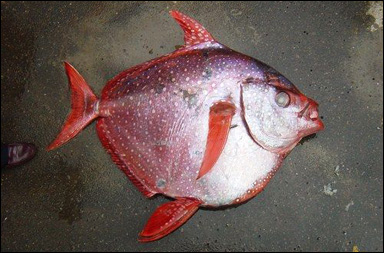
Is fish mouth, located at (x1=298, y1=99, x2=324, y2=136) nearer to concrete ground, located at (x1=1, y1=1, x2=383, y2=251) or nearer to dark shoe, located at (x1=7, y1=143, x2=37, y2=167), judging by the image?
concrete ground, located at (x1=1, y1=1, x2=383, y2=251)

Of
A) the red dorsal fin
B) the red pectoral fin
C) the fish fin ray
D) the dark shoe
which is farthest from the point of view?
the dark shoe

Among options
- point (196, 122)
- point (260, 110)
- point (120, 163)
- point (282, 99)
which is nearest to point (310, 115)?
point (282, 99)

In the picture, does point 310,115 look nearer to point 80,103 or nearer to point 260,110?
point 260,110

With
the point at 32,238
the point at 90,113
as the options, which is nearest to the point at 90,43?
the point at 90,113

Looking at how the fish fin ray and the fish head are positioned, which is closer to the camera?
the fish head

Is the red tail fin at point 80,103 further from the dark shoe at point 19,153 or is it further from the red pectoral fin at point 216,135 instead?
the red pectoral fin at point 216,135

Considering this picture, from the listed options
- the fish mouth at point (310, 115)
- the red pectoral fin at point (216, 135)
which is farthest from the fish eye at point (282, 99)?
the red pectoral fin at point (216, 135)

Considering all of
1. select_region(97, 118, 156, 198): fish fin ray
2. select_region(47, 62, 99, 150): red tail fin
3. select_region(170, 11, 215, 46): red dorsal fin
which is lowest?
select_region(97, 118, 156, 198): fish fin ray

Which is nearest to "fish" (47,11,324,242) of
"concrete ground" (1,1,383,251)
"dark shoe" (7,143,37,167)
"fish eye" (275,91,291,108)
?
"fish eye" (275,91,291,108)
